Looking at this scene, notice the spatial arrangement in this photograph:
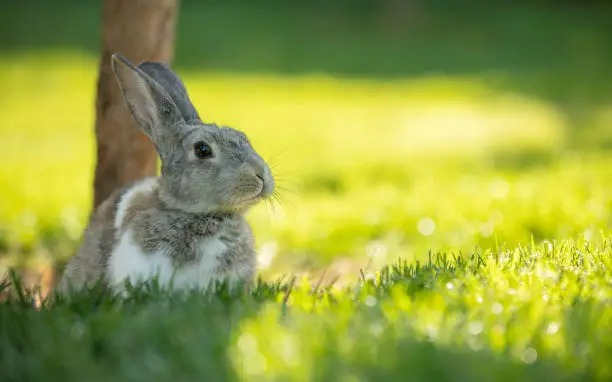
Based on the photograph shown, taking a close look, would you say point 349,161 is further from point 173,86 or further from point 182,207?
point 182,207

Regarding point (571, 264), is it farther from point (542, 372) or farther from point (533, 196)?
point (533, 196)

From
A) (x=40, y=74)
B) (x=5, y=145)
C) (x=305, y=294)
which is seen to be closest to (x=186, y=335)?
(x=305, y=294)

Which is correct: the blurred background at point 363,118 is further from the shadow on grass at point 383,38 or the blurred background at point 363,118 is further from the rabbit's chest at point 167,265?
the rabbit's chest at point 167,265

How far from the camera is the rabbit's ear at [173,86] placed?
12.3ft

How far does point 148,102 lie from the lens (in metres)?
3.64

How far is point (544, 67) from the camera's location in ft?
46.3

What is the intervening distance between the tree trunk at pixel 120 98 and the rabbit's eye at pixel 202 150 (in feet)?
4.99

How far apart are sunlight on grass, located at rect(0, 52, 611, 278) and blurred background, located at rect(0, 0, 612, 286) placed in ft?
0.08

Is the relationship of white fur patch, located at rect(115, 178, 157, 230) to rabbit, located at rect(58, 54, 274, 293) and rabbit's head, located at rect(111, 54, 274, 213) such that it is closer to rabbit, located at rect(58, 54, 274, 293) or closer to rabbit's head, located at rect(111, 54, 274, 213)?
rabbit, located at rect(58, 54, 274, 293)

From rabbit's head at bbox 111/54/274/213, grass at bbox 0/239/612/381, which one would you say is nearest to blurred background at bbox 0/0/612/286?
rabbit's head at bbox 111/54/274/213

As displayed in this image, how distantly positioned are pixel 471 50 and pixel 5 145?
30.1ft

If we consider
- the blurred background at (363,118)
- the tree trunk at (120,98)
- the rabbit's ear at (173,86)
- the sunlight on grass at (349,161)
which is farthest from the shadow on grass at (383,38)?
the rabbit's ear at (173,86)

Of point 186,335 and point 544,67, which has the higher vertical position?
point 544,67

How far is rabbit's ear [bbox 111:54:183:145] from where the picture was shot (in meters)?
3.58
